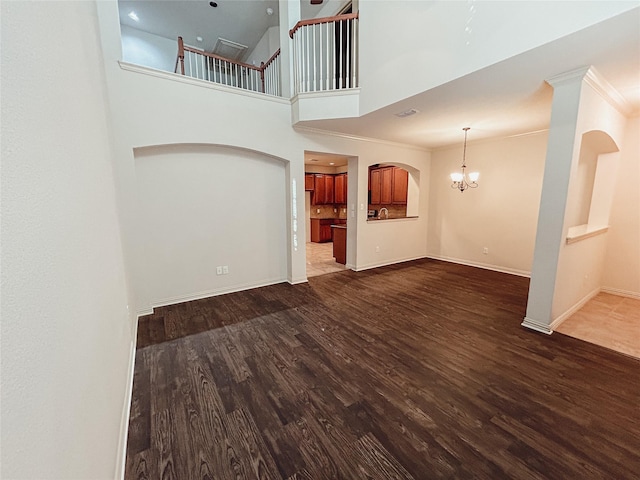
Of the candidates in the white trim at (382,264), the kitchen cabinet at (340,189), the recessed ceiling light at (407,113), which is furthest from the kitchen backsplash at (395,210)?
the recessed ceiling light at (407,113)

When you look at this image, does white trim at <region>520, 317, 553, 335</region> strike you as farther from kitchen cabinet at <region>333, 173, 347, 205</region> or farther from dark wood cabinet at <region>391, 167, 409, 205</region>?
kitchen cabinet at <region>333, 173, 347, 205</region>

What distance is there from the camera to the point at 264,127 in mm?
3980

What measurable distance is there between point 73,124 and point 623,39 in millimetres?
3735

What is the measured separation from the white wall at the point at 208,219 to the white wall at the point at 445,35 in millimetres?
2032

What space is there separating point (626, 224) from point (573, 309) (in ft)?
5.90

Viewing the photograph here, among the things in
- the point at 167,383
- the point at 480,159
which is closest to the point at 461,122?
the point at 480,159

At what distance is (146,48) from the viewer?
6.64 metres

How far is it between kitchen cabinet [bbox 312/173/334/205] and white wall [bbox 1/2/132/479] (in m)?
7.49

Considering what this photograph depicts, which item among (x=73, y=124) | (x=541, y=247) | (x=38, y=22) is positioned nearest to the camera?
(x=38, y=22)

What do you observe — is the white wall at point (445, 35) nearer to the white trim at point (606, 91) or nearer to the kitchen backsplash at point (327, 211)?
the white trim at point (606, 91)

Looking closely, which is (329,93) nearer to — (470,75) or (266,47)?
(470,75)

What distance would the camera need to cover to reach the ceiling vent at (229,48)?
652cm

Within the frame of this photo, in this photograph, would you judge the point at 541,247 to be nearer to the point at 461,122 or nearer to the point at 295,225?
the point at 461,122

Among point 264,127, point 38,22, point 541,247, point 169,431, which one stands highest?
point 264,127
